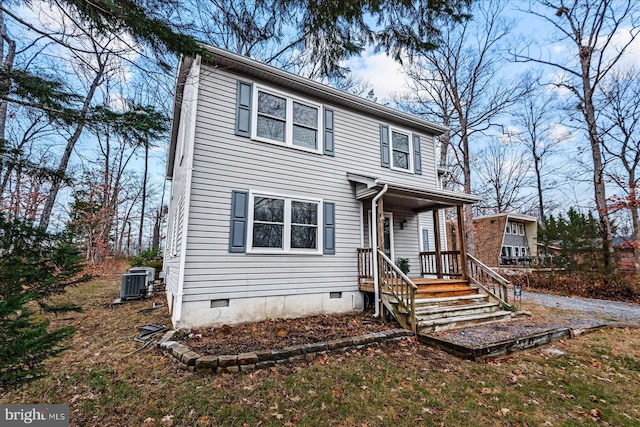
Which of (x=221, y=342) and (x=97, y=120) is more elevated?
(x=97, y=120)

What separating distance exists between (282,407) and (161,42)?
14.8 ft

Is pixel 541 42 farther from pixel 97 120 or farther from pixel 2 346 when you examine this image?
pixel 2 346

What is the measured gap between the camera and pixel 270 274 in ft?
21.7

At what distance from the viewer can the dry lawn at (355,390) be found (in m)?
3.18

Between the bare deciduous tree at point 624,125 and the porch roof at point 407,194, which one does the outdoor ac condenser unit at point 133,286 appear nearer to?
the porch roof at point 407,194

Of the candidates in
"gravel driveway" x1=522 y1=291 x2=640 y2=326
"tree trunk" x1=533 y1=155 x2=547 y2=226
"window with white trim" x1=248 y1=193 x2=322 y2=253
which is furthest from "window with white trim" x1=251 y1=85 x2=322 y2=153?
"tree trunk" x1=533 y1=155 x2=547 y2=226

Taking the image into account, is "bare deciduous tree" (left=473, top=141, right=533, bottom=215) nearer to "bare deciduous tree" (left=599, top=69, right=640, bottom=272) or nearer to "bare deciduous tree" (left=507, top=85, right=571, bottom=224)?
"bare deciduous tree" (left=507, top=85, right=571, bottom=224)

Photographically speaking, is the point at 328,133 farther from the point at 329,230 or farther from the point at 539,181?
the point at 539,181

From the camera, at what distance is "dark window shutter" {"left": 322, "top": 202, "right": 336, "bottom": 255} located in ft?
24.2

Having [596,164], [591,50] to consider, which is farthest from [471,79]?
[596,164]

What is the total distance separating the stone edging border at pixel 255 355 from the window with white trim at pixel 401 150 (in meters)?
5.54

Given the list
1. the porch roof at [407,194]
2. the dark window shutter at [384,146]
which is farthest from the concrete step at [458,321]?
the dark window shutter at [384,146]

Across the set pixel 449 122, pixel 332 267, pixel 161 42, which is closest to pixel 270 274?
pixel 332 267

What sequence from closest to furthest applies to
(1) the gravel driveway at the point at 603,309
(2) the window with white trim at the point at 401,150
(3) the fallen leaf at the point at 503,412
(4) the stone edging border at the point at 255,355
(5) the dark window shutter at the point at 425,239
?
(3) the fallen leaf at the point at 503,412 → (4) the stone edging border at the point at 255,355 → (1) the gravel driveway at the point at 603,309 → (2) the window with white trim at the point at 401,150 → (5) the dark window shutter at the point at 425,239
